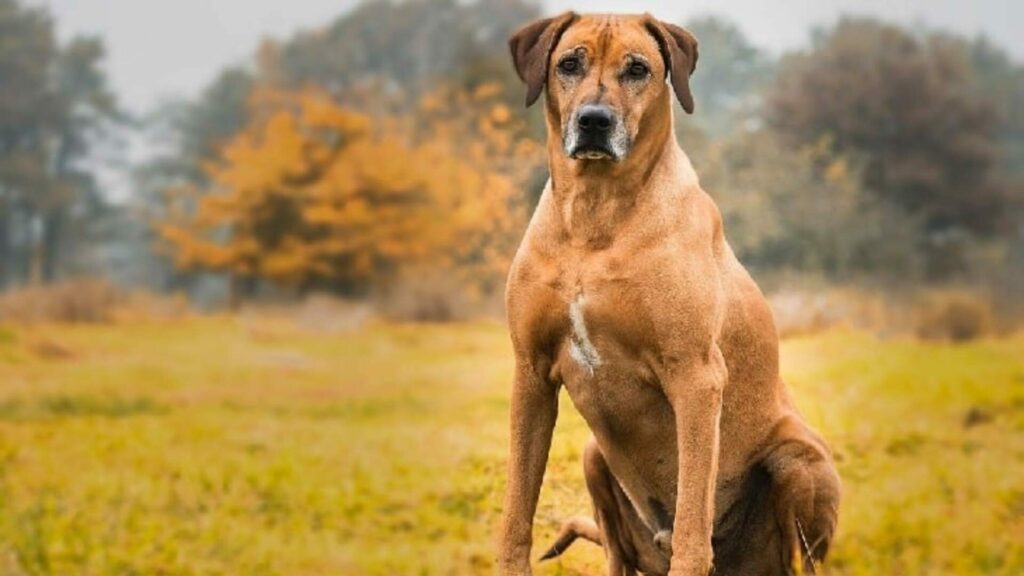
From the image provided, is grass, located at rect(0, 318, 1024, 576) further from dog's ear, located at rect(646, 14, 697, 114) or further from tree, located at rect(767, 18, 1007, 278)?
tree, located at rect(767, 18, 1007, 278)

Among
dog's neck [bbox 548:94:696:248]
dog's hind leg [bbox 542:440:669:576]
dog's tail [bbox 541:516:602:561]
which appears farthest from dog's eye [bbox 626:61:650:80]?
dog's tail [bbox 541:516:602:561]

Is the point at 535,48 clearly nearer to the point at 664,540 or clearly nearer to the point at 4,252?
the point at 664,540

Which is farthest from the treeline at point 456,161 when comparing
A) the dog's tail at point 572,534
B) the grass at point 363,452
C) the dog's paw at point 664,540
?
the dog's paw at point 664,540

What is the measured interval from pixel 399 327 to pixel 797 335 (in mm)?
7649

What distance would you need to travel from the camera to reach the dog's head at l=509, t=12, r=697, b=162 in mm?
3693

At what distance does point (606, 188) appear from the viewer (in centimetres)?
387

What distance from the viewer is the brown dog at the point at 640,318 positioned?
375 centimetres

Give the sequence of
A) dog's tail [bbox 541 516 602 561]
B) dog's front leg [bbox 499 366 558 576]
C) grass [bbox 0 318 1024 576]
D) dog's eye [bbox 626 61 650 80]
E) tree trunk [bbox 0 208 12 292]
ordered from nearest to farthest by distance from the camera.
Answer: dog's eye [bbox 626 61 650 80] → dog's front leg [bbox 499 366 558 576] → dog's tail [bbox 541 516 602 561] → grass [bbox 0 318 1024 576] → tree trunk [bbox 0 208 12 292]

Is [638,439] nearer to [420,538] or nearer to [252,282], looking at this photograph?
[420,538]

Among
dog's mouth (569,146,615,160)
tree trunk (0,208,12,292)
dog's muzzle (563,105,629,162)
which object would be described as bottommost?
tree trunk (0,208,12,292)

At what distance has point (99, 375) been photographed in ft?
50.9

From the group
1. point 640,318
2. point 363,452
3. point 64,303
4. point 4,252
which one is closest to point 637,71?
point 640,318

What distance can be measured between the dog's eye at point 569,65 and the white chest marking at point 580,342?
0.61m

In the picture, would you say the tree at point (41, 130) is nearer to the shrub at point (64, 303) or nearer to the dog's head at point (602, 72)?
the shrub at point (64, 303)
